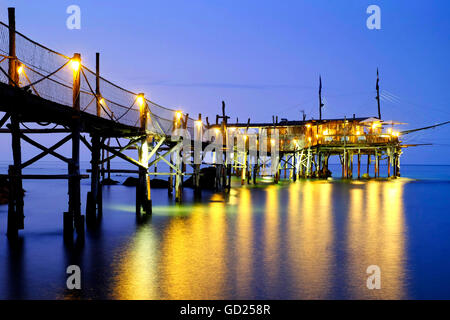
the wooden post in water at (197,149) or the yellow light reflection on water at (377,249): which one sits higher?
the wooden post in water at (197,149)

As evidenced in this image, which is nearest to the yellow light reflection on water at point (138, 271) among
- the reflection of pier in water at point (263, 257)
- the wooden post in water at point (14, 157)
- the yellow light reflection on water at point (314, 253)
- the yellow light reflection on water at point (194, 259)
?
the reflection of pier in water at point (263, 257)

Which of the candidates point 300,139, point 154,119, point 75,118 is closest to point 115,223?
point 154,119

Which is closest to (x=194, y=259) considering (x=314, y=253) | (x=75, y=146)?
(x=314, y=253)

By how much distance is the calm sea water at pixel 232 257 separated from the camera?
919cm

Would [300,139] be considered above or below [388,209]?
above

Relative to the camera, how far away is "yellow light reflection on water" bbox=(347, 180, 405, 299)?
31.0 ft

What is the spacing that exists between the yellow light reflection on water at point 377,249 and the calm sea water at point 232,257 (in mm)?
31

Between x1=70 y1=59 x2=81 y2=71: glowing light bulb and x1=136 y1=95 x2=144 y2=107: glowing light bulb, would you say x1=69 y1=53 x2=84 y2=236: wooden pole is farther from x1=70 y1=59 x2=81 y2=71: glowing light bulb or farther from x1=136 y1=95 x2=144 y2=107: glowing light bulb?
x1=136 y1=95 x2=144 y2=107: glowing light bulb

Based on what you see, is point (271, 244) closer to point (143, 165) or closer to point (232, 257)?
point (232, 257)

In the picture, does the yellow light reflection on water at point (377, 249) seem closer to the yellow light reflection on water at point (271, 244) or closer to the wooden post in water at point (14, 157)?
the yellow light reflection on water at point (271, 244)
